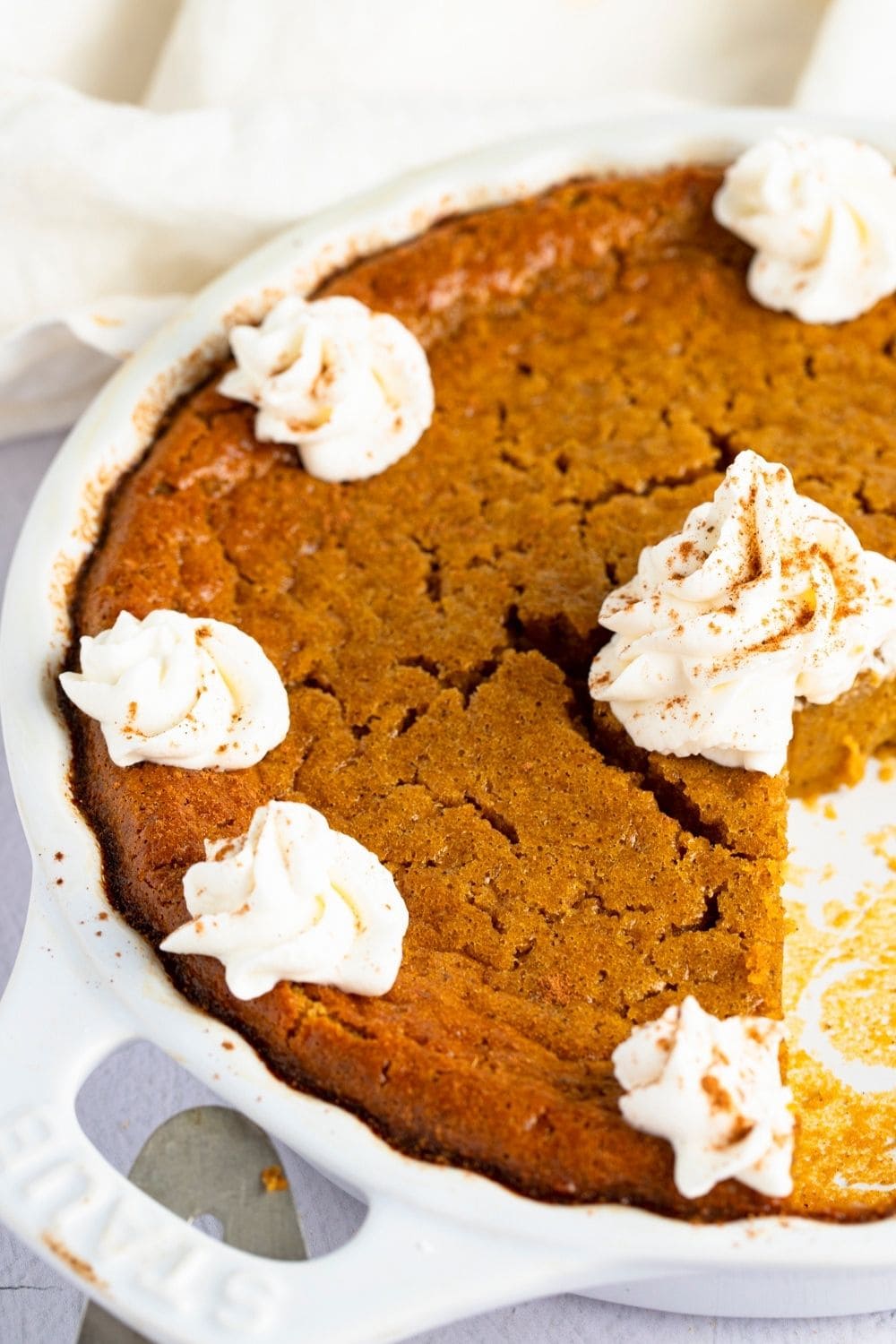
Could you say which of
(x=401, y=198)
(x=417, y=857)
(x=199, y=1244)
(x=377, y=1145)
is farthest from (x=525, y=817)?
(x=401, y=198)

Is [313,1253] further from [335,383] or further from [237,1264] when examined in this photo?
[335,383]

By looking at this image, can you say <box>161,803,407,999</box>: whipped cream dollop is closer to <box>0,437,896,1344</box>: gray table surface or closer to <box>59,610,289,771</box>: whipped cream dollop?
<box>59,610,289,771</box>: whipped cream dollop

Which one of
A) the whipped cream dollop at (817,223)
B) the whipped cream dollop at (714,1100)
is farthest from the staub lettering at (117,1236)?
the whipped cream dollop at (817,223)

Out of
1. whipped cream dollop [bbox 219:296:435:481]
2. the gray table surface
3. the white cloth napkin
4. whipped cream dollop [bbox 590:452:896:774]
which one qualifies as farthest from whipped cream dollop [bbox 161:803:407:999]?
the white cloth napkin

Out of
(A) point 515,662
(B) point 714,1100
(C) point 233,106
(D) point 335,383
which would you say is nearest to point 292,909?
(B) point 714,1100

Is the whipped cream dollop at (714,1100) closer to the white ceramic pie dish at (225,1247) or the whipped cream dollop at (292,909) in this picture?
the white ceramic pie dish at (225,1247)

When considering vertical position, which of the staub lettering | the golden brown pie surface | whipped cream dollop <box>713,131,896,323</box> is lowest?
the staub lettering
